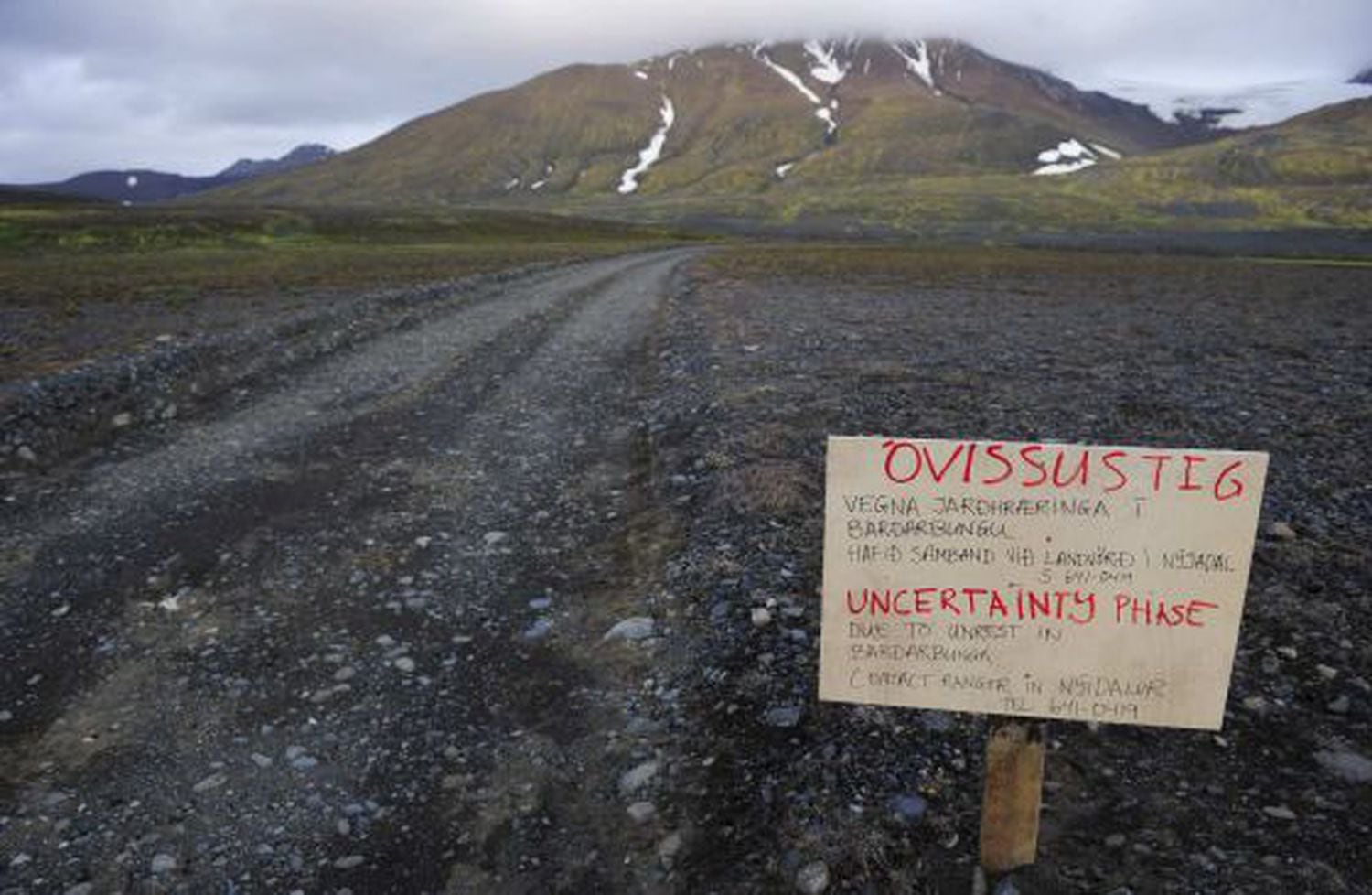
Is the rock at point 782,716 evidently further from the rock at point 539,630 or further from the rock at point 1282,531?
the rock at point 1282,531

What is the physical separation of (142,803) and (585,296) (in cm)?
3275

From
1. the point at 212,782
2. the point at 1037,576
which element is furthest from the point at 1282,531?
the point at 212,782

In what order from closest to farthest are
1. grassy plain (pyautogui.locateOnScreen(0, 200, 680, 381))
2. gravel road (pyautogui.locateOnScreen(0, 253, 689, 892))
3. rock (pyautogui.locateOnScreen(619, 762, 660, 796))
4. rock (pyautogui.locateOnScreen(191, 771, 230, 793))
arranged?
gravel road (pyautogui.locateOnScreen(0, 253, 689, 892)) < rock (pyautogui.locateOnScreen(619, 762, 660, 796)) < rock (pyautogui.locateOnScreen(191, 771, 230, 793)) < grassy plain (pyautogui.locateOnScreen(0, 200, 680, 381))

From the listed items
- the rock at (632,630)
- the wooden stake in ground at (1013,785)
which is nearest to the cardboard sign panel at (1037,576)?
the wooden stake in ground at (1013,785)

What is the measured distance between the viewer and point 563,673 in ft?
24.3

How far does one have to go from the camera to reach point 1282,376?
65.0 feet

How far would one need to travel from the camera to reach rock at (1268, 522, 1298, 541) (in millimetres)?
9375

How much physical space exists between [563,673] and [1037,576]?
4.15m

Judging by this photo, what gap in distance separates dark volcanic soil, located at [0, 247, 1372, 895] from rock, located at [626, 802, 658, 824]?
47 millimetres

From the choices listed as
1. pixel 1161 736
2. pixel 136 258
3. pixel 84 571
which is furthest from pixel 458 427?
pixel 136 258

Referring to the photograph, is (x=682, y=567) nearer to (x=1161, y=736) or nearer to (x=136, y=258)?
(x=1161, y=736)

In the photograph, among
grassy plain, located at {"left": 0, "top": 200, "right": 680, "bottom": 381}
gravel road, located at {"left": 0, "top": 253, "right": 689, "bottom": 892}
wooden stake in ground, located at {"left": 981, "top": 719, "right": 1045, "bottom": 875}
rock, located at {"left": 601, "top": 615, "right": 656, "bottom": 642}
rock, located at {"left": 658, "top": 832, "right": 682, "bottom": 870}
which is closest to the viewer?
wooden stake in ground, located at {"left": 981, "top": 719, "right": 1045, "bottom": 875}

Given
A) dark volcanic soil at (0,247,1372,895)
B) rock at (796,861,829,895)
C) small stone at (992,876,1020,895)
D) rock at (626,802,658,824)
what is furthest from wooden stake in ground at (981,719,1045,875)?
rock at (626,802,658,824)

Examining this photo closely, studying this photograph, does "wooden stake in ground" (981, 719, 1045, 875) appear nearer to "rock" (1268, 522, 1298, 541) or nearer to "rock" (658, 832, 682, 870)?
"rock" (658, 832, 682, 870)
